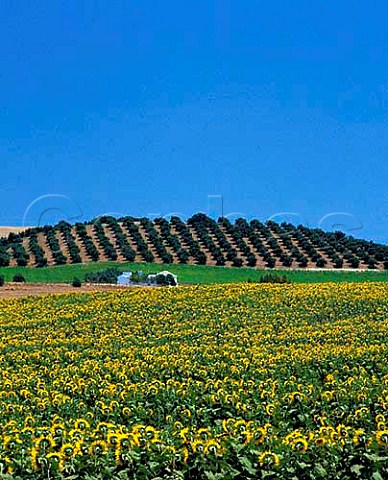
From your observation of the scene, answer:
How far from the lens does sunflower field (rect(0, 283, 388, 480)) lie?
6703mm

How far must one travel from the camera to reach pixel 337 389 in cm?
1175

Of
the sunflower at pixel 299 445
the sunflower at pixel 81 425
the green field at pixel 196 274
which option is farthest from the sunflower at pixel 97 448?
the green field at pixel 196 274

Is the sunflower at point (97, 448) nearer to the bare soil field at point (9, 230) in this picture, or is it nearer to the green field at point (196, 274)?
the green field at point (196, 274)

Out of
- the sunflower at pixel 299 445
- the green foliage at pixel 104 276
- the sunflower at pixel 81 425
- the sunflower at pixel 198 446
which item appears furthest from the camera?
the green foliage at pixel 104 276

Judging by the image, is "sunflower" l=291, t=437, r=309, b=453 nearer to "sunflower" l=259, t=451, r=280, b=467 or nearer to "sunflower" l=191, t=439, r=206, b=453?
"sunflower" l=259, t=451, r=280, b=467

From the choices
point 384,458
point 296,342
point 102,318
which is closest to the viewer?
point 384,458

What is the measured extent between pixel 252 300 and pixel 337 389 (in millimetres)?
21191

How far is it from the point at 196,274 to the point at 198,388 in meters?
52.3

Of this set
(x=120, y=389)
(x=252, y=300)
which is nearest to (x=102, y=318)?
(x=252, y=300)

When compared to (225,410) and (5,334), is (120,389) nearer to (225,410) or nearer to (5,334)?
(225,410)

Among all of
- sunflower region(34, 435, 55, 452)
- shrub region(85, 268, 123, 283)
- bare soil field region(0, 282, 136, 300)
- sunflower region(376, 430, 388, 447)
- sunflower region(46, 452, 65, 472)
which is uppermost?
shrub region(85, 268, 123, 283)

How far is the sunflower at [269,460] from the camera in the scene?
257 inches

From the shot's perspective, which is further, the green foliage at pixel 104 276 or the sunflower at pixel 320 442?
the green foliage at pixel 104 276

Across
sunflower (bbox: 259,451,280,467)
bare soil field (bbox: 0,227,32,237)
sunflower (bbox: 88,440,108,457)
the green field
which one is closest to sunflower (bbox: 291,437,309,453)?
sunflower (bbox: 259,451,280,467)
